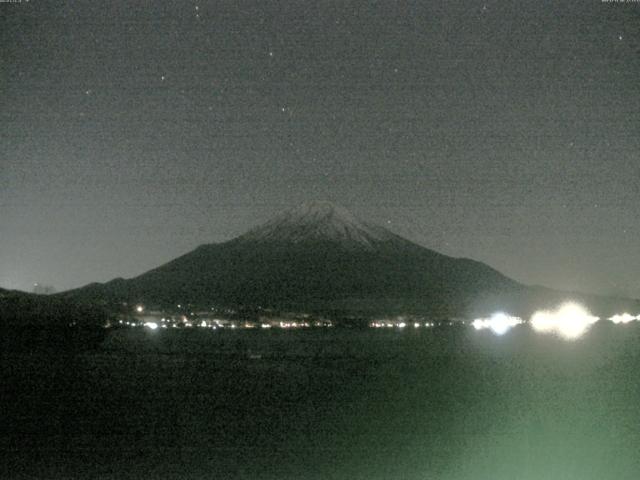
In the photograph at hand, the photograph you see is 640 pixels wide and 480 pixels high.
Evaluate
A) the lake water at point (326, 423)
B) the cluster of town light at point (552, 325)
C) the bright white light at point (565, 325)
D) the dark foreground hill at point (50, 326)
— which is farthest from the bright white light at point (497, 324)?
the lake water at point (326, 423)

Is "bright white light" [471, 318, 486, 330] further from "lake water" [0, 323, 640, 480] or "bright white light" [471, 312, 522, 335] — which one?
"lake water" [0, 323, 640, 480]

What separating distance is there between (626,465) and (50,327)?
69.3m

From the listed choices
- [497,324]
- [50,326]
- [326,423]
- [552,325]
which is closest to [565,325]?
[552,325]

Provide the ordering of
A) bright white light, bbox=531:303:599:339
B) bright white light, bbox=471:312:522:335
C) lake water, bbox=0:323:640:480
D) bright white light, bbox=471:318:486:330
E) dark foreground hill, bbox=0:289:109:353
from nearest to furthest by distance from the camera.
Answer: lake water, bbox=0:323:640:480, dark foreground hill, bbox=0:289:109:353, bright white light, bbox=531:303:599:339, bright white light, bbox=471:312:522:335, bright white light, bbox=471:318:486:330

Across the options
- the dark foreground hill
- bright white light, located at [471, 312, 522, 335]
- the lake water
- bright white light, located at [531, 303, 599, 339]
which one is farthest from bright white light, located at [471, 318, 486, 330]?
the lake water

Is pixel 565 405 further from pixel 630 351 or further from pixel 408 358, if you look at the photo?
pixel 630 351

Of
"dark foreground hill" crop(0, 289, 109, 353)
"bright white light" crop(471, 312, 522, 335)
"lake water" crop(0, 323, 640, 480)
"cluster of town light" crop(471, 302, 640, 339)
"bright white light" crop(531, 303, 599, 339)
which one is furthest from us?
"bright white light" crop(471, 312, 522, 335)

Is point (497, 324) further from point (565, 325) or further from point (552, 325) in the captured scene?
point (565, 325)

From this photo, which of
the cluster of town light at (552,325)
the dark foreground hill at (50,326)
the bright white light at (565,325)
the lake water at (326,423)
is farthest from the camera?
the cluster of town light at (552,325)

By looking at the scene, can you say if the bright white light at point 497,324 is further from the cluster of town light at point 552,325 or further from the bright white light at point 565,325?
the bright white light at point 565,325

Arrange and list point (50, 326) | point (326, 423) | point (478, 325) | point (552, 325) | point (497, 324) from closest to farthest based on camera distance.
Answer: point (326, 423) < point (50, 326) < point (552, 325) < point (478, 325) < point (497, 324)

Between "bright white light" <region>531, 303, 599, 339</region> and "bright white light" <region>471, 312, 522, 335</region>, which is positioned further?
"bright white light" <region>471, 312, 522, 335</region>

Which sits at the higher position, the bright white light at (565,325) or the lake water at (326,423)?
the bright white light at (565,325)

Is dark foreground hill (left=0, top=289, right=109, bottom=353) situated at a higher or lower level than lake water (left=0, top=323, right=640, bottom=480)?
higher
